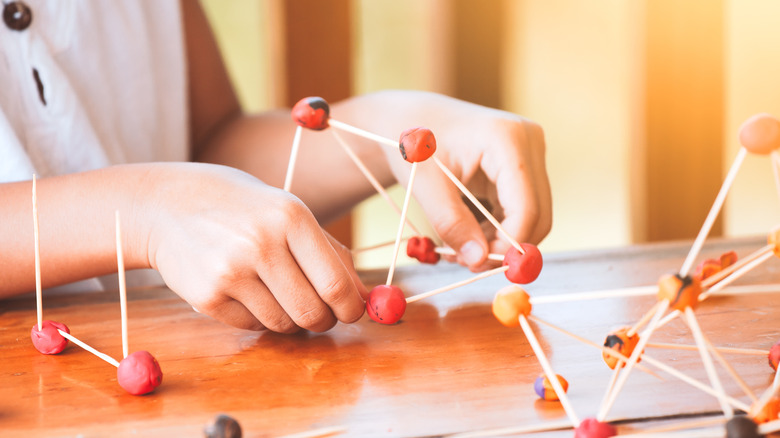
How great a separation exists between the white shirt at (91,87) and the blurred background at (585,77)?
2.65ft

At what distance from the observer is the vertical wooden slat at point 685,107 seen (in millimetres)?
1730

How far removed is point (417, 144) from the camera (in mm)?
469

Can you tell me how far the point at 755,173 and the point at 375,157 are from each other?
1275 mm

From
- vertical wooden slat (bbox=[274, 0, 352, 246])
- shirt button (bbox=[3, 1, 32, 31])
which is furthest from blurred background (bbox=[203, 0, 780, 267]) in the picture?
shirt button (bbox=[3, 1, 32, 31])

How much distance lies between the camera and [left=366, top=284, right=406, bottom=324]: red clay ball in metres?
0.48

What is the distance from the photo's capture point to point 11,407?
38cm

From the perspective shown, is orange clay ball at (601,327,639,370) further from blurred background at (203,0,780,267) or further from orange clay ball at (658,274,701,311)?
blurred background at (203,0,780,267)

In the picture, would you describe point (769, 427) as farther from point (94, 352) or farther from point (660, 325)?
point (94, 352)

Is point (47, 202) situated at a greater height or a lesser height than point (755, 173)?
greater

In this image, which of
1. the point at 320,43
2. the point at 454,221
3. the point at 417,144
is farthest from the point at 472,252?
the point at 320,43

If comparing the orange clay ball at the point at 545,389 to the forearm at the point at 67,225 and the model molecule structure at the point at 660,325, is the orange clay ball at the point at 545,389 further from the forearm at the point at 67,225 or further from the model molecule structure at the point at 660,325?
the forearm at the point at 67,225

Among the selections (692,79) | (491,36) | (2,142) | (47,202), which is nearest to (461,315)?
(47,202)

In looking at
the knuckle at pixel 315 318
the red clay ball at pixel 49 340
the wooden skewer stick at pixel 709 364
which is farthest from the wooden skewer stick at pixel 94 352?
the wooden skewer stick at pixel 709 364

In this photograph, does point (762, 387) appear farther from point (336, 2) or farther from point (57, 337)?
point (336, 2)
